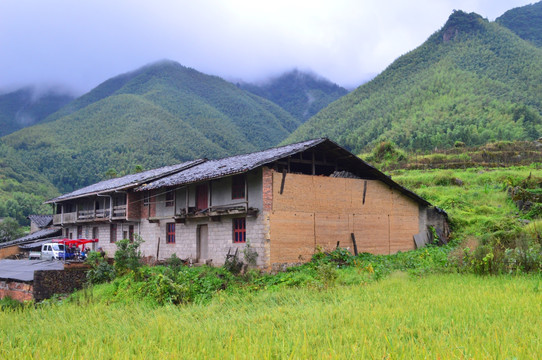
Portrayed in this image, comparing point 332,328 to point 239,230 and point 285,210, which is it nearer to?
point 285,210

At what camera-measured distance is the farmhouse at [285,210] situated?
54.4 feet

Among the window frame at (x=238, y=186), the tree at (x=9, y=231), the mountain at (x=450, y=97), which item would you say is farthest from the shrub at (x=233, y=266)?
the mountain at (x=450, y=97)

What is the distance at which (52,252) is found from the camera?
1054 inches

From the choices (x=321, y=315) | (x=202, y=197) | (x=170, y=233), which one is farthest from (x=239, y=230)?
(x=321, y=315)

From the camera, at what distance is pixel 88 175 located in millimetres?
72812

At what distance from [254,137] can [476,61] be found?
4985 cm

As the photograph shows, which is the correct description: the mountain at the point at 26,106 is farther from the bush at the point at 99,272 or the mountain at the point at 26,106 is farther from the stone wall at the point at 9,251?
the bush at the point at 99,272

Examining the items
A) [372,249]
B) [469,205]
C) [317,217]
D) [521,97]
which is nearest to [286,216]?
[317,217]

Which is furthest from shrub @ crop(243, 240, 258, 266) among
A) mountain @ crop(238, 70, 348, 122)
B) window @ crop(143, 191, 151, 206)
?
mountain @ crop(238, 70, 348, 122)

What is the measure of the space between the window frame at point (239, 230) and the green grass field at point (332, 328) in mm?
6709

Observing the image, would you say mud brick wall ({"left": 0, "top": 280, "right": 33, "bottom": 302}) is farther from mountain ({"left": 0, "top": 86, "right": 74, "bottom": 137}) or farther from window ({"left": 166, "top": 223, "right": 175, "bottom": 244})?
mountain ({"left": 0, "top": 86, "right": 74, "bottom": 137})

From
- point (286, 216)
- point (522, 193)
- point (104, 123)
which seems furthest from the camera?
point (104, 123)

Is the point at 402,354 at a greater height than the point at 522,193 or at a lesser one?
lesser

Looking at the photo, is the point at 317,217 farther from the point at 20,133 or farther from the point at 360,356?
the point at 20,133
